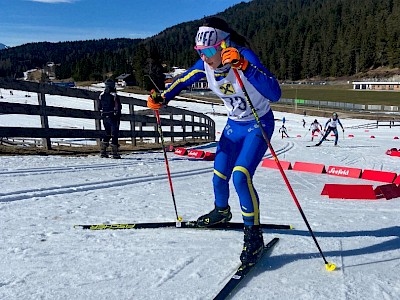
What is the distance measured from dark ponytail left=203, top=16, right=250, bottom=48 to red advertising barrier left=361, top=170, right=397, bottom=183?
238 inches

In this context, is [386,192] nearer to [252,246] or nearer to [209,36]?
[252,246]

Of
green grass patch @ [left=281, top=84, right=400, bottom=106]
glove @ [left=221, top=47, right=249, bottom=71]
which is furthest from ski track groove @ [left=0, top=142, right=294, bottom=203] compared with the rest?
green grass patch @ [left=281, top=84, right=400, bottom=106]

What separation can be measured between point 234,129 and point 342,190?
330cm

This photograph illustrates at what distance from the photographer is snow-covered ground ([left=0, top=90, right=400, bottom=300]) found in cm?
285

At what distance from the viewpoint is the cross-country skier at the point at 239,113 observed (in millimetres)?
3315

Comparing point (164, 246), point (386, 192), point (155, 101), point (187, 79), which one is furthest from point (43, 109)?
point (386, 192)

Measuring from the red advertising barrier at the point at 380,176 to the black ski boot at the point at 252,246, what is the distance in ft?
19.7

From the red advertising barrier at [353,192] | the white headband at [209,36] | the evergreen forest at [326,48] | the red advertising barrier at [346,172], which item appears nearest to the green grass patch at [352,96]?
the evergreen forest at [326,48]

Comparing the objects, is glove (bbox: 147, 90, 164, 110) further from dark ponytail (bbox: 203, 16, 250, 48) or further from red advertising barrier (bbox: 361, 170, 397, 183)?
red advertising barrier (bbox: 361, 170, 397, 183)

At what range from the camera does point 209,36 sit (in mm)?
3523

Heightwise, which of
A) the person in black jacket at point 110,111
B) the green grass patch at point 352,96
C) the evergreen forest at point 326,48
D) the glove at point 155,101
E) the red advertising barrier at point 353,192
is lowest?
the green grass patch at point 352,96

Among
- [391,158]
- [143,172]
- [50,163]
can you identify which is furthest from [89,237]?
[391,158]

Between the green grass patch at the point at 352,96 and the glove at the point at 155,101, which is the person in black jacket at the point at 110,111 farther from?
the green grass patch at the point at 352,96

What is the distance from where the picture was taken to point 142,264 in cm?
323
